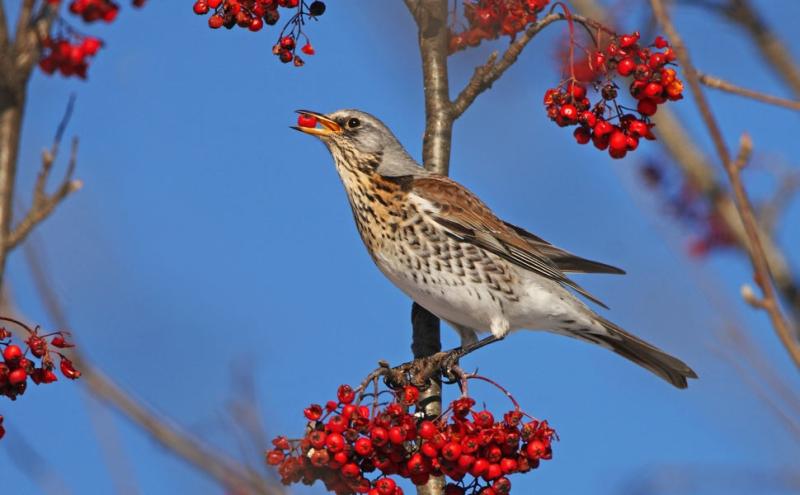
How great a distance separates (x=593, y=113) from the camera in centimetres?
367

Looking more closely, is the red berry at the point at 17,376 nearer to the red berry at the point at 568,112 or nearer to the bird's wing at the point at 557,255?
the red berry at the point at 568,112

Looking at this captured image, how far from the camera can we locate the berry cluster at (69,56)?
2.72m

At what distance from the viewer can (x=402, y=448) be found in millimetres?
3117

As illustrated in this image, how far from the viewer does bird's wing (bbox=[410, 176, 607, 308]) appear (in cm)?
494

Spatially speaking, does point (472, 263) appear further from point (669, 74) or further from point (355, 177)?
point (669, 74)

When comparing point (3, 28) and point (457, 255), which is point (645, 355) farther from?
point (3, 28)

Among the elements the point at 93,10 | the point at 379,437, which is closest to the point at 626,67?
the point at 379,437

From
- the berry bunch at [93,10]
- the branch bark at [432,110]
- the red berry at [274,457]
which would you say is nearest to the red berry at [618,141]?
the branch bark at [432,110]

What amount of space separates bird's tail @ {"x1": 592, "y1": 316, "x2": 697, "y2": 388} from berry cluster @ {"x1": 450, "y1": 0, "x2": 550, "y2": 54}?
164 centimetres

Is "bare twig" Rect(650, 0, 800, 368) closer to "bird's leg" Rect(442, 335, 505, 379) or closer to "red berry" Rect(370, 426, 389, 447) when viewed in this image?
"red berry" Rect(370, 426, 389, 447)

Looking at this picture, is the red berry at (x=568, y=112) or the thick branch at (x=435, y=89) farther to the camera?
the thick branch at (x=435, y=89)

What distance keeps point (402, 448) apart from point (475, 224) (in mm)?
2144

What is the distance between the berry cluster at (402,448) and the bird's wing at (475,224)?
1647 millimetres

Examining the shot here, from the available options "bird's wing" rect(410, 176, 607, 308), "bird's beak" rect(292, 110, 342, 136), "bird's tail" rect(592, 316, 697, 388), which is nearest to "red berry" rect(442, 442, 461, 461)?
"bird's wing" rect(410, 176, 607, 308)
